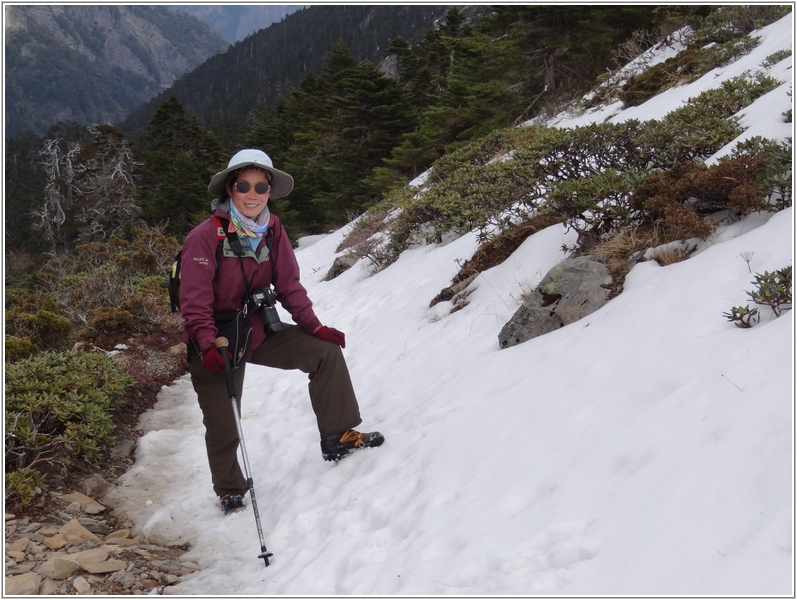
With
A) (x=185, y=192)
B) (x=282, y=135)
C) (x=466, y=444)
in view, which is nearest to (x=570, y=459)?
(x=466, y=444)

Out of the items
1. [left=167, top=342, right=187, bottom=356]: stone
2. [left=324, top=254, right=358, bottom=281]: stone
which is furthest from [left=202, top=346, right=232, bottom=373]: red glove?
[left=324, top=254, right=358, bottom=281]: stone

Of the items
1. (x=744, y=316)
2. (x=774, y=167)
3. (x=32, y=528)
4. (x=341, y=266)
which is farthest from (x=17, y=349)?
(x=774, y=167)

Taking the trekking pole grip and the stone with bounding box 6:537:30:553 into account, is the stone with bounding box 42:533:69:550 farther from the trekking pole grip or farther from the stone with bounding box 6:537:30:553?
the trekking pole grip

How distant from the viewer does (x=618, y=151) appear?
639cm

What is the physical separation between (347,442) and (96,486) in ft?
7.23

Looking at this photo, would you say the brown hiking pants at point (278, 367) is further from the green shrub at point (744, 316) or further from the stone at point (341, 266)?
the stone at point (341, 266)

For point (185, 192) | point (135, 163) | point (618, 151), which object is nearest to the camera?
point (618, 151)

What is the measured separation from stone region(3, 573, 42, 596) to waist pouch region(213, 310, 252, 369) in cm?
161

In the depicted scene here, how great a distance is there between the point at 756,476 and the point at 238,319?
312cm

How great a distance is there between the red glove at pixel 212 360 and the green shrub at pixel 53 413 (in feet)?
5.81

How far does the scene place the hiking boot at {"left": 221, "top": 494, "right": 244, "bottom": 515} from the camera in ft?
13.4

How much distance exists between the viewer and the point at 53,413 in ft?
16.3

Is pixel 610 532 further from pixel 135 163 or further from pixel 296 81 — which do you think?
pixel 296 81

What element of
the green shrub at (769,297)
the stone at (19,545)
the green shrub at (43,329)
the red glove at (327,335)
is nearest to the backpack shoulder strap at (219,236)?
the red glove at (327,335)
